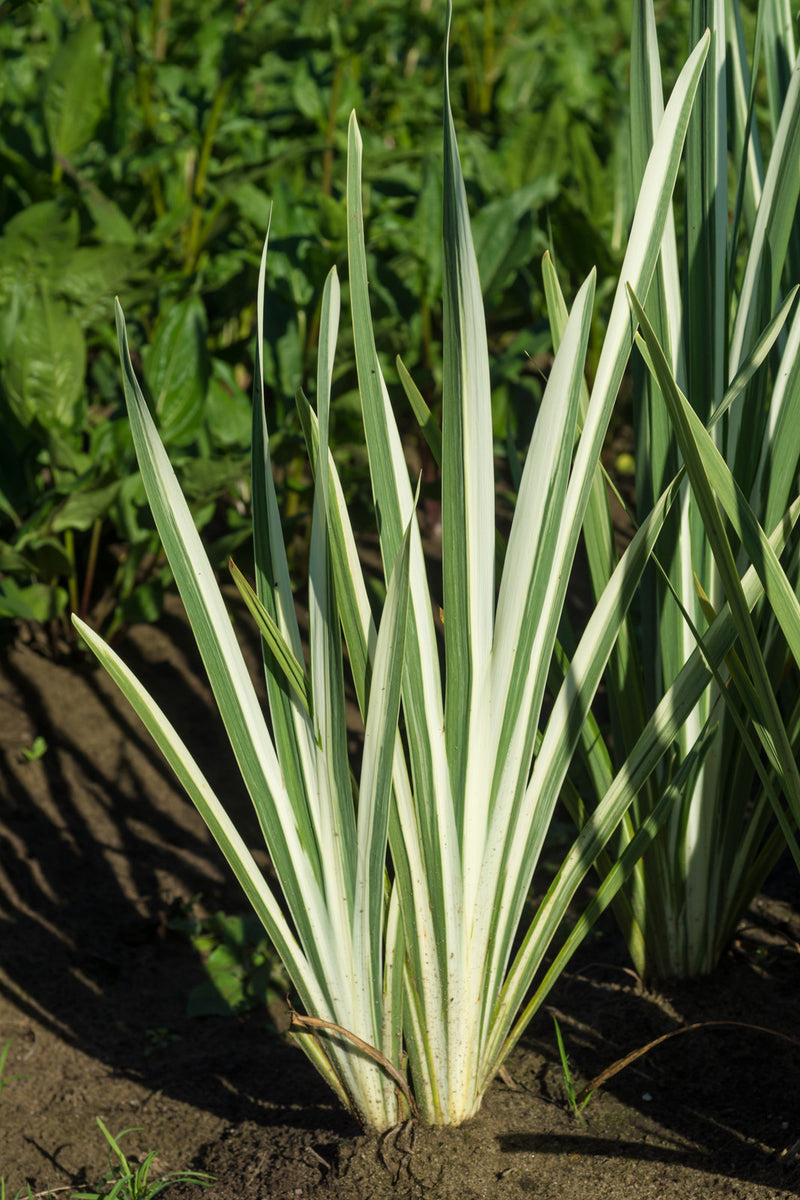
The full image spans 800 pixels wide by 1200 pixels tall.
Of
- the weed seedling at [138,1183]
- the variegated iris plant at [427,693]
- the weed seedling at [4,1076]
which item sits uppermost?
the variegated iris plant at [427,693]

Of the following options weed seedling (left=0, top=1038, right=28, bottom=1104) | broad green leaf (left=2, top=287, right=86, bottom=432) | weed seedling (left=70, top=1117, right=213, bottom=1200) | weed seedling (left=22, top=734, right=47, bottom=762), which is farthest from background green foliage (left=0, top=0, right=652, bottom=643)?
weed seedling (left=70, top=1117, right=213, bottom=1200)

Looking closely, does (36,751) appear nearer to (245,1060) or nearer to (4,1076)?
(4,1076)

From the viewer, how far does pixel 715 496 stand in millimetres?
883

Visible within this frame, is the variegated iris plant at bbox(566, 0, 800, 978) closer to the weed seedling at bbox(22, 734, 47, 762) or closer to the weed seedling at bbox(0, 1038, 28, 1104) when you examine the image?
the weed seedling at bbox(0, 1038, 28, 1104)

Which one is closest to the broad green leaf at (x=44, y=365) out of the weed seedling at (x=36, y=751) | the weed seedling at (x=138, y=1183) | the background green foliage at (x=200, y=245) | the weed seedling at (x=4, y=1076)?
the background green foliage at (x=200, y=245)

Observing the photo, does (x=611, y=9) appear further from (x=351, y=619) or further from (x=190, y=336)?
(x=351, y=619)

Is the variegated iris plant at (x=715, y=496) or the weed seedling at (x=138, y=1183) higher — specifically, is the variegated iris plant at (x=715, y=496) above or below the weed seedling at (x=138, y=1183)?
above

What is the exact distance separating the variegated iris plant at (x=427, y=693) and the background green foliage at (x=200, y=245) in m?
0.49

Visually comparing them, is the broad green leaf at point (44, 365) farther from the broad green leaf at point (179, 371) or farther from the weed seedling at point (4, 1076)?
the weed seedling at point (4, 1076)

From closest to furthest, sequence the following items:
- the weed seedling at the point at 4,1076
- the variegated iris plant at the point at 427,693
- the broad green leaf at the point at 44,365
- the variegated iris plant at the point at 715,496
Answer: the variegated iris plant at the point at 427,693 → the variegated iris plant at the point at 715,496 → the weed seedling at the point at 4,1076 → the broad green leaf at the point at 44,365

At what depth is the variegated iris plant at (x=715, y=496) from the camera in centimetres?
96

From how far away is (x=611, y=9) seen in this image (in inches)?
204

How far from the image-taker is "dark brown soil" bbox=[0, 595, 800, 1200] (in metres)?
1.00

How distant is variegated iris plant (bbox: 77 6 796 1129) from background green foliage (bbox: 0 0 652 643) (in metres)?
0.49
